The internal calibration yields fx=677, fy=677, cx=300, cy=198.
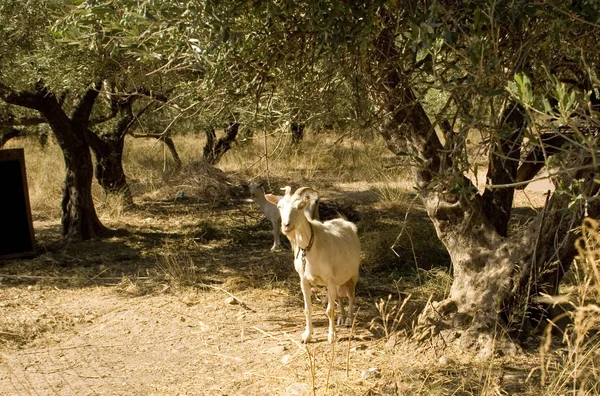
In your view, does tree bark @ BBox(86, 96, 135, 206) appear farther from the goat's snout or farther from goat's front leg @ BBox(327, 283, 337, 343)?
the goat's snout

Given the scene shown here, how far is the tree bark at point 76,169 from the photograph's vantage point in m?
10.6

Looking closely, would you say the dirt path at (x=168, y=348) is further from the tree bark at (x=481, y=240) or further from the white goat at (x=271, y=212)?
the white goat at (x=271, y=212)

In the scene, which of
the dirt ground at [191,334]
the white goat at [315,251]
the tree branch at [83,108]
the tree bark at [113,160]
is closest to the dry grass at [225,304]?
the dirt ground at [191,334]

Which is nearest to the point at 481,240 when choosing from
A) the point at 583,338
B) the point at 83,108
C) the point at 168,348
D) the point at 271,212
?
the point at 583,338

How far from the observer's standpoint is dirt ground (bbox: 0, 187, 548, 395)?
519 centimetres

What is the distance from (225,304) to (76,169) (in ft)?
15.0

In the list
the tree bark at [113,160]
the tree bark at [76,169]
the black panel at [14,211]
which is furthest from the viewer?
the tree bark at [113,160]

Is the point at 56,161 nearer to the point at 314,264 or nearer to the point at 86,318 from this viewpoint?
the point at 86,318

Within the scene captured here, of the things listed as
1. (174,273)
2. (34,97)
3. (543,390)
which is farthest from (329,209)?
(543,390)

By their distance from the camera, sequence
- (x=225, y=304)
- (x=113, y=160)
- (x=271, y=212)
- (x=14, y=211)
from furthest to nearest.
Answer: (x=113, y=160), (x=271, y=212), (x=14, y=211), (x=225, y=304)

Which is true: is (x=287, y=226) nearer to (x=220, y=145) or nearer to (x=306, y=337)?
(x=306, y=337)

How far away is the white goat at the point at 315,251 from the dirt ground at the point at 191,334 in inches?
15.2

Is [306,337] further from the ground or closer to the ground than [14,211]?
closer to the ground

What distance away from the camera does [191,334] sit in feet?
21.6
